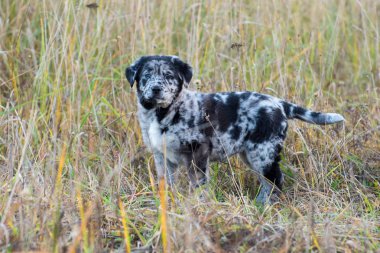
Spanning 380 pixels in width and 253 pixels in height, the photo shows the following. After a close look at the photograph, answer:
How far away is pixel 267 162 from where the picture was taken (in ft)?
18.5

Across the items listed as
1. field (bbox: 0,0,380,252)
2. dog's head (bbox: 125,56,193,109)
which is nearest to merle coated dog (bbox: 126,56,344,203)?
dog's head (bbox: 125,56,193,109)

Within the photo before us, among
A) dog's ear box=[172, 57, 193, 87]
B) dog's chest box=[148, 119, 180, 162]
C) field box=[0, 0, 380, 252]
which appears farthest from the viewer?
dog's ear box=[172, 57, 193, 87]

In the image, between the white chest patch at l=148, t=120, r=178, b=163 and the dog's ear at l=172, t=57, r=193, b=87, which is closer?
the white chest patch at l=148, t=120, r=178, b=163

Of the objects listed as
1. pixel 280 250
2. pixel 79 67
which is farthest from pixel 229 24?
pixel 280 250

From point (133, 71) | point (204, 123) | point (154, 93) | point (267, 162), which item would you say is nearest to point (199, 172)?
point (204, 123)

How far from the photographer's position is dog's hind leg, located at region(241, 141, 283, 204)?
564 centimetres

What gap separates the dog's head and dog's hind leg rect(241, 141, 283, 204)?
79 cm

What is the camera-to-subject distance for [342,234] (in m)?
4.22

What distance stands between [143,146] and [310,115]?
1.43m

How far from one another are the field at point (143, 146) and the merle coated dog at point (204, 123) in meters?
0.22

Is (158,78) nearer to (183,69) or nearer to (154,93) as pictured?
(154,93)

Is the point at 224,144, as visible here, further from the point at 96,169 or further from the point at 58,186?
the point at 58,186

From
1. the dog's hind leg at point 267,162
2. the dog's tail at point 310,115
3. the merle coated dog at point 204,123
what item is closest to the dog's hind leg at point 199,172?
the merle coated dog at point 204,123

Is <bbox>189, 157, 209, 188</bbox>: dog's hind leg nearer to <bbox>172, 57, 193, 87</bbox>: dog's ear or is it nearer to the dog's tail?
<bbox>172, 57, 193, 87</bbox>: dog's ear
